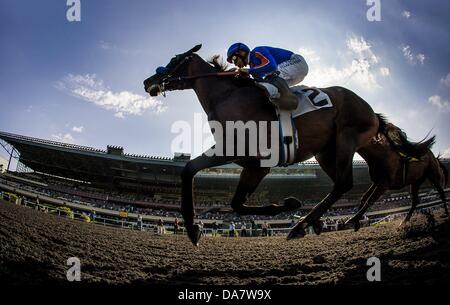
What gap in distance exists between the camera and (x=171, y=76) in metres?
4.53

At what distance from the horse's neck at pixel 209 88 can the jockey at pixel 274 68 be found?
32cm

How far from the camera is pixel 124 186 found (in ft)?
133

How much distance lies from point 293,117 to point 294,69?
87 cm

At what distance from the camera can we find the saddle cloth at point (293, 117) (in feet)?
13.0

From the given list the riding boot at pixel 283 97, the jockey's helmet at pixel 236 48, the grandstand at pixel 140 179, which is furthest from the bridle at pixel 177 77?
the grandstand at pixel 140 179

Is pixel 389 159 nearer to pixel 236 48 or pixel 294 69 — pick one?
pixel 294 69

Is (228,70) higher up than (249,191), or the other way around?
(228,70)

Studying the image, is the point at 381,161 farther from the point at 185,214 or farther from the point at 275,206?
the point at 185,214

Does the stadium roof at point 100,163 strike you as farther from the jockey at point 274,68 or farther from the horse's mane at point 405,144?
the jockey at point 274,68

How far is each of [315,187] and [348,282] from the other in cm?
3806

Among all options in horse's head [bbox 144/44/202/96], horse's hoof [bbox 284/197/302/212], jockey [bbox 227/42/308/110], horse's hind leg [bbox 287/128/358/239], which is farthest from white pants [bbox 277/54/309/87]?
horse's hoof [bbox 284/197/302/212]

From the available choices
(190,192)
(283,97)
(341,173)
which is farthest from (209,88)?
(341,173)

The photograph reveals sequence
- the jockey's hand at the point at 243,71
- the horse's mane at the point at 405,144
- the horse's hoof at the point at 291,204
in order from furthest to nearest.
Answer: the horse's mane at the point at 405,144, the horse's hoof at the point at 291,204, the jockey's hand at the point at 243,71
